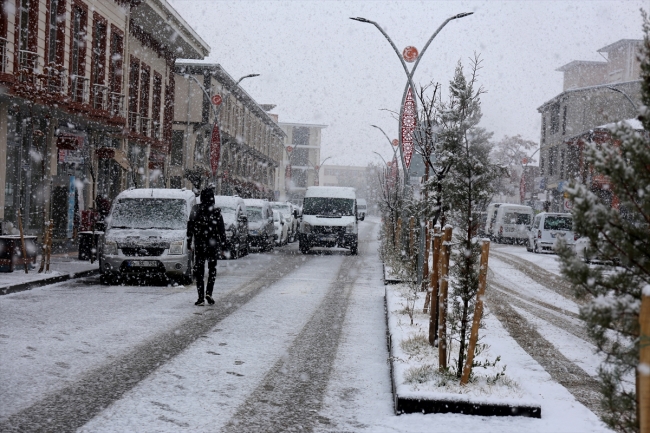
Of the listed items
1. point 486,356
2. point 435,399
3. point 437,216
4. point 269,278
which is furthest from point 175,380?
point 269,278

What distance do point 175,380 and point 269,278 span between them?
1028 cm

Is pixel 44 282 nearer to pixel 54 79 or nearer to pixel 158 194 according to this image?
pixel 158 194

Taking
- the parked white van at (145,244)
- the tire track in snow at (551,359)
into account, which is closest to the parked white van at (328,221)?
the parked white van at (145,244)

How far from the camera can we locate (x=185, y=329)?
30.9 ft

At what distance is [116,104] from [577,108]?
36.1 meters

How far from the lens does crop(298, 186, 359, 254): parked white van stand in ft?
86.2

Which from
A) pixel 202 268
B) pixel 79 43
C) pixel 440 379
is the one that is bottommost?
pixel 440 379

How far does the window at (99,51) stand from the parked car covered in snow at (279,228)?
8.47m

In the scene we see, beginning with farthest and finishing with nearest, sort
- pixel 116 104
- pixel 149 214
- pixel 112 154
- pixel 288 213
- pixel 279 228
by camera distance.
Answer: pixel 288 213
pixel 279 228
pixel 116 104
pixel 112 154
pixel 149 214

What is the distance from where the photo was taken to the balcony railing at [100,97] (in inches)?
1052

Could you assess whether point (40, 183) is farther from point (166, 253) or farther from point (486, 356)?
point (486, 356)

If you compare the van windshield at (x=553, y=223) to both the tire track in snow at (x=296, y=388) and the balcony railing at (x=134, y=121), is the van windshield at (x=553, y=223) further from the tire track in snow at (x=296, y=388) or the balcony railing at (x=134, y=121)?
the tire track in snow at (x=296, y=388)

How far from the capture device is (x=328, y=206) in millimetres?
27078

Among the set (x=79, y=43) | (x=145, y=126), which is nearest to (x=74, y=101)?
(x=79, y=43)
